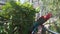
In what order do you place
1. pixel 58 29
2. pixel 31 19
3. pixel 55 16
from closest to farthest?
pixel 31 19 → pixel 58 29 → pixel 55 16

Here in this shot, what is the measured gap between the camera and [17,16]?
2.05 metres

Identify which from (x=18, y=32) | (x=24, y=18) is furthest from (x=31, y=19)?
(x=18, y=32)

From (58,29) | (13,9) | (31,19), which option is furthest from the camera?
(58,29)

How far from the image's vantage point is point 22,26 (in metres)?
2.10

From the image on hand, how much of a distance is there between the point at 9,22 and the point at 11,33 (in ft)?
0.53

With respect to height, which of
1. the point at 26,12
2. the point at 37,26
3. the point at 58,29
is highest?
the point at 26,12

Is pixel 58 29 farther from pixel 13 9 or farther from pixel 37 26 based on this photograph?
pixel 13 9

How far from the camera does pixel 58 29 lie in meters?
2.53

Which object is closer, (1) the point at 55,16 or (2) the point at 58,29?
(2) the point at 58,29

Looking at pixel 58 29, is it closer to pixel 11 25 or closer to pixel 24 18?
pixel 24 18

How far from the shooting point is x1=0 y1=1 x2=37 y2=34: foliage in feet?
6.72

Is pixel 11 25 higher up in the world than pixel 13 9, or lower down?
lower down

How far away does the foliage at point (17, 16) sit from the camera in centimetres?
205

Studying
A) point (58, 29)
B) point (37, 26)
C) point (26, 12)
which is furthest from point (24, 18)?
point (58, 29)
